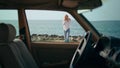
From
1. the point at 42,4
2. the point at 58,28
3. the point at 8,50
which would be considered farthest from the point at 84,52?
the point at 58,28

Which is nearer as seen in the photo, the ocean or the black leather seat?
the black leather seat

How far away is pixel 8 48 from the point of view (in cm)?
311

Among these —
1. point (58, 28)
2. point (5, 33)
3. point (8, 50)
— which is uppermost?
point (5, 33)

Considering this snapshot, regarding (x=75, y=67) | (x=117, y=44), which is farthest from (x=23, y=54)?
(x=117, y=44)

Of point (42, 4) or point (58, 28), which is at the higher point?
point (42, 4)

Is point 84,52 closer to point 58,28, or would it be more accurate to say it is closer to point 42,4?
point 42,4

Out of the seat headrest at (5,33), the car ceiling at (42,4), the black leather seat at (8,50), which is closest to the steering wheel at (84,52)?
the black leather seat at (8,50)

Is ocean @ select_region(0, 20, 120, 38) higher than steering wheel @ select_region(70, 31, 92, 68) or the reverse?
the reverse

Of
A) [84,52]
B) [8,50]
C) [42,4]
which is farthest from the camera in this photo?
[42,4]

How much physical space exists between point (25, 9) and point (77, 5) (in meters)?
0.86

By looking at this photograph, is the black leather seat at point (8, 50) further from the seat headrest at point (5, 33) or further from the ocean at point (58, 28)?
the ocean at point (58, 28)

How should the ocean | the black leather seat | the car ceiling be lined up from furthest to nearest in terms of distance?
the ocean, the car ceiling, the black leather seat

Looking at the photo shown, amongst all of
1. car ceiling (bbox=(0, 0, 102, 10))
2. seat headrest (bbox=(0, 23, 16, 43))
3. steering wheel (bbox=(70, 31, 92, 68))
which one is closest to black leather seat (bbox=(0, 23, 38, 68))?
seat headrest (bbox=(0, 23, 16, 43))

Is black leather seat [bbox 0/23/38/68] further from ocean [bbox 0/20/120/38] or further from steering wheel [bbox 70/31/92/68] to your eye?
ocean [bbox 0/20/120/38]
